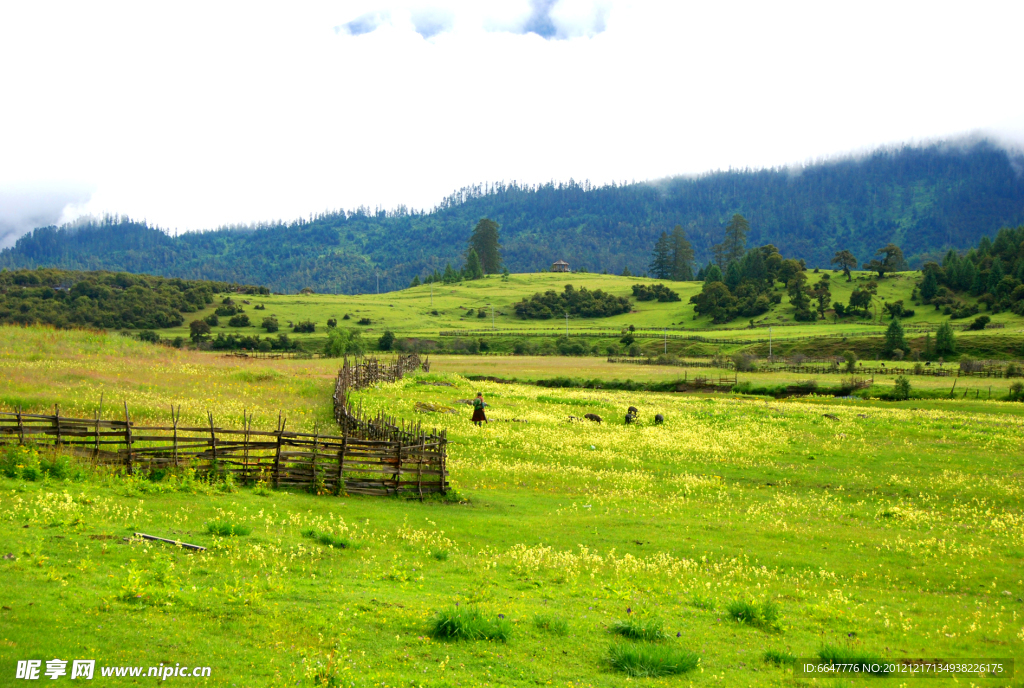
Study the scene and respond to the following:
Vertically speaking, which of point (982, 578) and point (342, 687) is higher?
point (342, 687)

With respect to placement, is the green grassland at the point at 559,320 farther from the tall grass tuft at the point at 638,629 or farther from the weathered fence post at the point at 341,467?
the tall grass tuft at the point at 638,629

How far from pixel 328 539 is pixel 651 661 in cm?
776

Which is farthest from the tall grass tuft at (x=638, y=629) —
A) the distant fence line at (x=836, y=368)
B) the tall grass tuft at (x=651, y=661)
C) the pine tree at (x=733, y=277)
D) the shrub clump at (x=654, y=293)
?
the shrub clump at (x=654, y=293)

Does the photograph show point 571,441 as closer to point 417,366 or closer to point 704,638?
point 704,638

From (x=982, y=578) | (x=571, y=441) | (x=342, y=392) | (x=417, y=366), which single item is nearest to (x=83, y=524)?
(x=982, y=578)

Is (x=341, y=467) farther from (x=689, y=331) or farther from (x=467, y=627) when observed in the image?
(x=689, y=331)

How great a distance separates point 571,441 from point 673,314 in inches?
5744

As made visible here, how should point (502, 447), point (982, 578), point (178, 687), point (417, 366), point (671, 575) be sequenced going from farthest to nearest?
point (417, 366)
point (502, 447)
point (982, 578)
point (671, 575)
point (178, 687)

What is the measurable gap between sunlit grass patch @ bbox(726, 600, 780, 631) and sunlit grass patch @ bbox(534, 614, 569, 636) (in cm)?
353

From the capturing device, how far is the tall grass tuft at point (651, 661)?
845cm

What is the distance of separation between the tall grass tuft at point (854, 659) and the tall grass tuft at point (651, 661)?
2.26 metres

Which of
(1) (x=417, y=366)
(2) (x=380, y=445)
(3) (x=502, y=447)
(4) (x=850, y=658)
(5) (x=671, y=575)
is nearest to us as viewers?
(4) (x=850, y=658)

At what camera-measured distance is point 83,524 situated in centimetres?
1174

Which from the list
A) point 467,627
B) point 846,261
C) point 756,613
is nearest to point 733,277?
point 846,261
